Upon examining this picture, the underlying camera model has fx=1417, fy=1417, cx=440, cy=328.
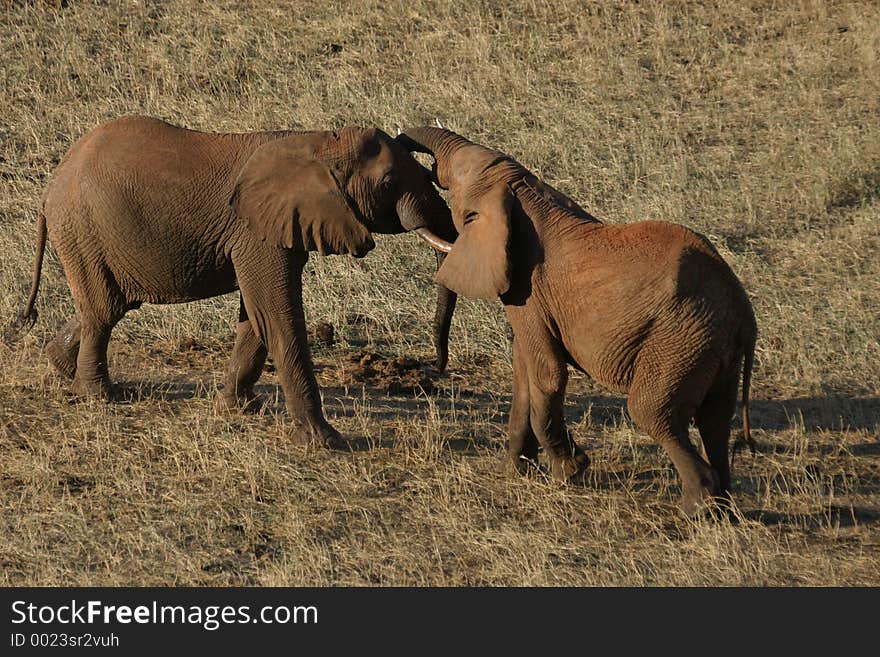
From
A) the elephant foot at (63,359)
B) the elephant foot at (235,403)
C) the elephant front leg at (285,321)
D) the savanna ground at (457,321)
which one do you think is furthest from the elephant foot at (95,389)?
the elephant front leg at (285,321)

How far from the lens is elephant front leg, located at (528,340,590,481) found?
8.30m

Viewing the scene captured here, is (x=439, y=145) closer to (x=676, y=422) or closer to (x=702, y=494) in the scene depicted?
(x=676, y=422)

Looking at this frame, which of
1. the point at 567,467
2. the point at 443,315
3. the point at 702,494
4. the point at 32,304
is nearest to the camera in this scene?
the point at 702,494

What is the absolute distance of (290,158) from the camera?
29.0 feet

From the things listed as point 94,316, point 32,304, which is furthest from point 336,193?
point 32,304

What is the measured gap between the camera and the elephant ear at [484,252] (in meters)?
8.13

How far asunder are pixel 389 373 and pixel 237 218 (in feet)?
7.19

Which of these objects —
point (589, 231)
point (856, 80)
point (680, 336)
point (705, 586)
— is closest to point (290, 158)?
point (589, 231)

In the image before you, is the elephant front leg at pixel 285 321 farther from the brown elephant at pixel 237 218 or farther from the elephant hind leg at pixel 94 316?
the elephant hind leg at pixel 94 316

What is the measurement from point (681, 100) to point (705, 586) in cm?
990

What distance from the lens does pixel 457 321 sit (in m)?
11.7

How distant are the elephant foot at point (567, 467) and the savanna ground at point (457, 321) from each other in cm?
14

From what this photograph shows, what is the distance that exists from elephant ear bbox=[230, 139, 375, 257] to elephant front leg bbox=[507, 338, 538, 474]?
4.11 feet

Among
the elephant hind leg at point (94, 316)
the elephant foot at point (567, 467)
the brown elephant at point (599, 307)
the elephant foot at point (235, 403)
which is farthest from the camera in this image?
the elephant foot at point (235, 403)
